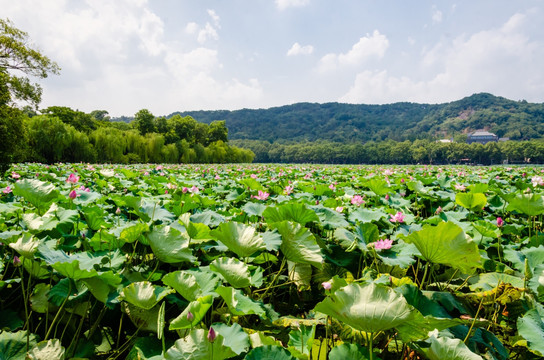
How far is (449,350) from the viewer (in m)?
0.67

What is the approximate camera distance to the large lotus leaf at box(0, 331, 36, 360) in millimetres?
755

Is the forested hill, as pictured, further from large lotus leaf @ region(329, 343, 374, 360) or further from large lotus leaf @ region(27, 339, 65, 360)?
large lotus leaf @ region(27, 339, 65, 360)

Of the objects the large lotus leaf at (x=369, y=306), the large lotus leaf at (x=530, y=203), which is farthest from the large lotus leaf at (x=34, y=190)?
the large lotus leaf at (x=530, y=203)

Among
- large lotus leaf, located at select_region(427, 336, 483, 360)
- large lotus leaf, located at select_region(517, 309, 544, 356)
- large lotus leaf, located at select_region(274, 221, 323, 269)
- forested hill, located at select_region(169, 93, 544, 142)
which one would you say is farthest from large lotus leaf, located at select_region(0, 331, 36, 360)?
forested hill, located at select_region(169, 93, 544, 142)

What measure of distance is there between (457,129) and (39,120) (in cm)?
14230

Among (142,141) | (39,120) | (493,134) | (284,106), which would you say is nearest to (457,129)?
(493,134)

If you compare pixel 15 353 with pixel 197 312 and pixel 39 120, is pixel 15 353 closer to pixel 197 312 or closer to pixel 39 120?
pixel 197 312

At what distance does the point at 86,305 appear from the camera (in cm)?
91

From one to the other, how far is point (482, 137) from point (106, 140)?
123 meters

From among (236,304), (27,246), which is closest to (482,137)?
(236,304)

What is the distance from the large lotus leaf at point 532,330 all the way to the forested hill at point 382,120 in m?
120

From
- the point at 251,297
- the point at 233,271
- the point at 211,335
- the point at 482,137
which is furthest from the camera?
the point at 482,137

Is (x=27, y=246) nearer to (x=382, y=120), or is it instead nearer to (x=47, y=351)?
(x=47, y=351)

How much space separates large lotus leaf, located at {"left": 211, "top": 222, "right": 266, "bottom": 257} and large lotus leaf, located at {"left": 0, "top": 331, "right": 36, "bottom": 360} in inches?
22.3
